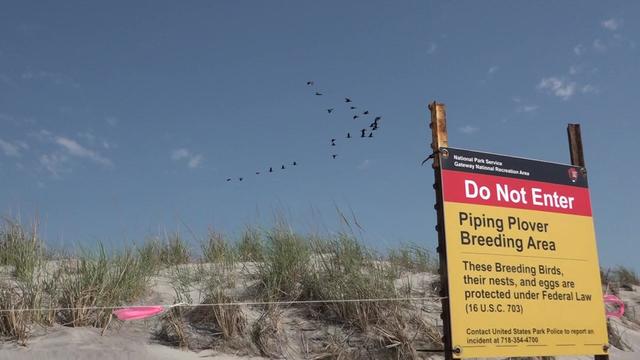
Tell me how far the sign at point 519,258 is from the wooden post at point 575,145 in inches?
10.8

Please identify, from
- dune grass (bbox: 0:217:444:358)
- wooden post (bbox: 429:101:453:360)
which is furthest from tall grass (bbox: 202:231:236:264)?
wooden post (bbox: 429:101:453:360)

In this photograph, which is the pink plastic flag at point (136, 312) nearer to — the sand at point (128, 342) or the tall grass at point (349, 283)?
the sand at point (128, 342)

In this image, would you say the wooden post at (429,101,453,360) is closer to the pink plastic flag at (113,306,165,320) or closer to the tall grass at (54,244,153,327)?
the pink plastic flag at (113,306,165,320)

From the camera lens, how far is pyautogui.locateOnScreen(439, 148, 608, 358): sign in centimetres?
578

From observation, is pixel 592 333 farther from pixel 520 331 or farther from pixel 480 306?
pixel 480 306

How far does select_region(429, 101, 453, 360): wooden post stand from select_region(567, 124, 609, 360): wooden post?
6.48ft

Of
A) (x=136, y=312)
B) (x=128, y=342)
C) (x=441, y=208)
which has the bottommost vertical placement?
(x=128, y=342)

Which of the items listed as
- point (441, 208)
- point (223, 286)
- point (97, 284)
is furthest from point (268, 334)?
point (441, 208)

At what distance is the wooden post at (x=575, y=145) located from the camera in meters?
7.18

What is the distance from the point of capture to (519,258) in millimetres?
6164

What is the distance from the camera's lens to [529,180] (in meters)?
Answer: 6.49

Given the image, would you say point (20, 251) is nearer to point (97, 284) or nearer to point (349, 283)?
point (97, 284)

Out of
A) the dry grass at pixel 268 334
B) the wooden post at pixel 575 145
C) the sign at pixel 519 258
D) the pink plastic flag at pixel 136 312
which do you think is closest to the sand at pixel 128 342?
the dry grass at pixel 268 334

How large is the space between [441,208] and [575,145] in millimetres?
2447
